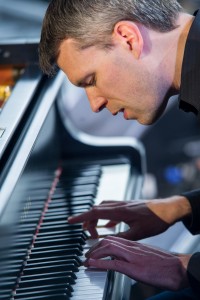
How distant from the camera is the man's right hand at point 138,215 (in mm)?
2264

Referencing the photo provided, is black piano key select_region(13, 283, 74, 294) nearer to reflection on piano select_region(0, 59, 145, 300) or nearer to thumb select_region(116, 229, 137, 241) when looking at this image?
reflection on piano select_region(0, 59, 145, 300)

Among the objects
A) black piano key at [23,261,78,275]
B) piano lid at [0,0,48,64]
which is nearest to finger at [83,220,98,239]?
black piano key at [23,261,78,275]

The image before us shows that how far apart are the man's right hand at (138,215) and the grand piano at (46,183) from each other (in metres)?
0.04

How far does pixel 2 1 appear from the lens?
12.6 ft

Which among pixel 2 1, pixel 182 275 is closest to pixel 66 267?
pixel 182 275

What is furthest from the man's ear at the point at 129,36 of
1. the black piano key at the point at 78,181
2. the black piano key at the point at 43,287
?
the black piano key at the point at 78,181

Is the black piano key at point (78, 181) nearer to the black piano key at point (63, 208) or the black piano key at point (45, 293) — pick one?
the black piano key at point (63, 208)

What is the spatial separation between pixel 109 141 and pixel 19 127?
2.41 feet

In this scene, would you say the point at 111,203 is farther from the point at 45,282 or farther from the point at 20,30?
the point at 20,30

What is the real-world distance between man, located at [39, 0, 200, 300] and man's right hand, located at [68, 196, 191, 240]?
9.1 inches

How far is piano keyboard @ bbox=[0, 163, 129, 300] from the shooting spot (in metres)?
1.92

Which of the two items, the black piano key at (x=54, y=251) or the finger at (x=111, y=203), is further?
the finger at (x=111, y=203)

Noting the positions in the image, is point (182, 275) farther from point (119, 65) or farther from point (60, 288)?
point (119, 65)

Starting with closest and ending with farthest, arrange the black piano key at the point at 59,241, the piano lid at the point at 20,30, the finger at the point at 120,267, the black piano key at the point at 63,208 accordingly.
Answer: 1. the finger at the point at 120,267
2. the black piano key at the point at 59,241
3. the black piano key at the point at 63,208
4. the piano lid at the point at 20,30
